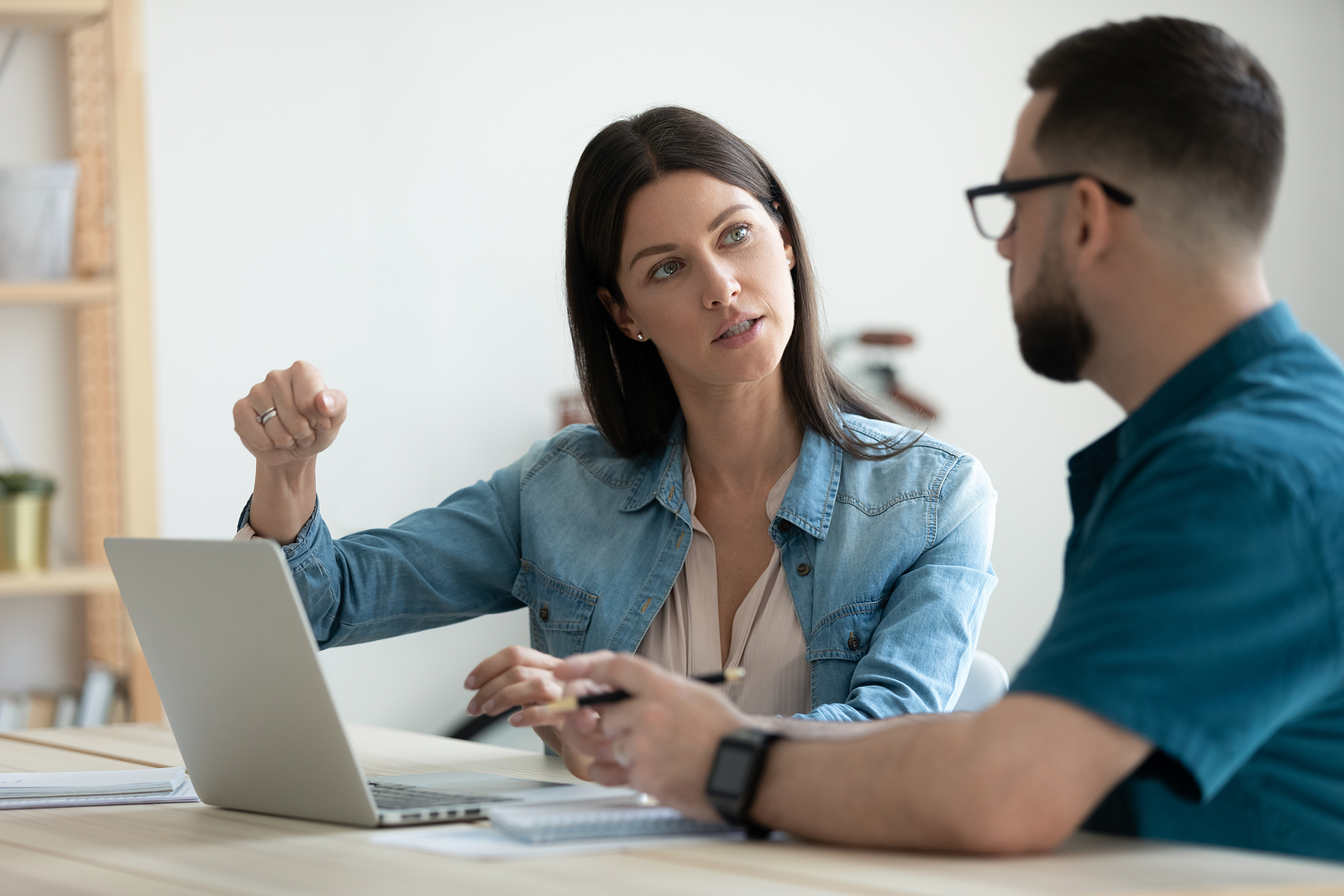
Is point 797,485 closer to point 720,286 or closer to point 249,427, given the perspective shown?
point 720,286

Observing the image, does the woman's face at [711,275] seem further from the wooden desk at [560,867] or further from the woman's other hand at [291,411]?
the wooden desk at [560,867]

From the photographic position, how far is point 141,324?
98.7 inches

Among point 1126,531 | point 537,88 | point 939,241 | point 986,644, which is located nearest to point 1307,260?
point 939,241

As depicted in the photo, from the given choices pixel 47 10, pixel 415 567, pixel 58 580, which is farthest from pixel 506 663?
pixel 47 10

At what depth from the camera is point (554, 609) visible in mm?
1733

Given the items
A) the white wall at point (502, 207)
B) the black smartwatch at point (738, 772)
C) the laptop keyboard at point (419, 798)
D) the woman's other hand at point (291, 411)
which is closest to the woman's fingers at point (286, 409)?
the woman's other hand at point (291, 411)

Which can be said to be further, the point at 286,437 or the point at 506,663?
the point at 286,437

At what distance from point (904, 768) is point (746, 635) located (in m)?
0.74

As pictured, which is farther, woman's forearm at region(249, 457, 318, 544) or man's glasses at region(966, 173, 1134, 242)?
woman's forearm at region(249, 457, 318, 544)

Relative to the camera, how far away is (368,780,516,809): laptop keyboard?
43.9 inches

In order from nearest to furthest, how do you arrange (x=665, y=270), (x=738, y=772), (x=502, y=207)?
1. (x=738, y=772)
2. (x=665, y=270)
3. (x=502, y=207)

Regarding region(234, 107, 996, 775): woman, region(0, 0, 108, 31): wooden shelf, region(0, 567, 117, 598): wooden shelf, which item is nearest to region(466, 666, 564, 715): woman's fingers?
region(234, 107, 996, 775): woman

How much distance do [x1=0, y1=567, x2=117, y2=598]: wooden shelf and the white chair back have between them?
5.22ft

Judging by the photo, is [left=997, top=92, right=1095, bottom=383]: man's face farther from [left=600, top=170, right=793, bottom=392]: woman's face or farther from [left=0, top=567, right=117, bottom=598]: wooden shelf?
[left=0, top=567, right=117, bottom=598]: wooden shelf
